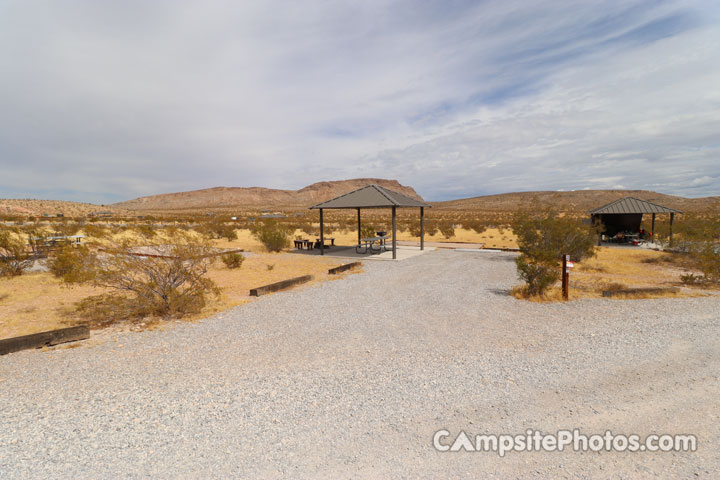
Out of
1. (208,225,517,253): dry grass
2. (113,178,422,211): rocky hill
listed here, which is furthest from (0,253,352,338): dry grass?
(113,178,422,211): rocky hill

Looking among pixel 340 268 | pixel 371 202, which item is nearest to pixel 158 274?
pixel 340 268

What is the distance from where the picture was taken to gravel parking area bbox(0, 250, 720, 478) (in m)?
2.60

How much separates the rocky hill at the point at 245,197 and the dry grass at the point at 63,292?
131m

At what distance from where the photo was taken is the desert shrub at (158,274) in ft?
20.7

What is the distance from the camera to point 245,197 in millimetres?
160875

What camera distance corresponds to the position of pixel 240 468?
2.54 meters

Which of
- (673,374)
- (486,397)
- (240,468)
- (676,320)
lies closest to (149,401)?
(240,468)

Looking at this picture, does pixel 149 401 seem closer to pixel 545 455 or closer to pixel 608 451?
pixel 545 455

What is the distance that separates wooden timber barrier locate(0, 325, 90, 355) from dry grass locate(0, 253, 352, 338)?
1.01 metres

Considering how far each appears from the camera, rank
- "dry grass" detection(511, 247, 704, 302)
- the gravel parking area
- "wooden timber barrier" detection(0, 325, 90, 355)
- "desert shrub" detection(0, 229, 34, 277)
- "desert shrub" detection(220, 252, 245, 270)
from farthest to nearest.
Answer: "desert shrub" detection(220, 252, 245, 270) < "desert shrub" detection(0, 229, 34, 277) < "dry grass" detection(511, 247, 704, 302) < "wooden timber barrier" detection(0, 325, 90, 355) < the gravel parking area

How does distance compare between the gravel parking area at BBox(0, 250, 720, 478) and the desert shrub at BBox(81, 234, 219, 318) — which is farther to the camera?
the desert shrub at BBox(81, 234, 219, 318)

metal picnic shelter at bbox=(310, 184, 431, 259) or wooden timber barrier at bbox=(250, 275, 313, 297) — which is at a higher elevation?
metal picnic shelter at bbox=(310, 184, 431, 259)

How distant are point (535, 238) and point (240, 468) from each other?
41.6 feet

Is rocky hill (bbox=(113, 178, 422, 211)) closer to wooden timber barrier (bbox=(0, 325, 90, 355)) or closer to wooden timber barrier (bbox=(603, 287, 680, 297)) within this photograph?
wooden timber barrier (bbox=(603, 287, 680, 297))
